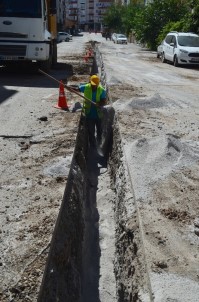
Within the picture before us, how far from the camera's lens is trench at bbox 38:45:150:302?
3789 millimetres

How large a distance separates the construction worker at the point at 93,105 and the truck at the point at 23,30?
5718 mm

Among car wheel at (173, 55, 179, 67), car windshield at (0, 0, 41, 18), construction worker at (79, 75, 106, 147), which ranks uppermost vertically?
car windshield at (0, 0, 41, 18)

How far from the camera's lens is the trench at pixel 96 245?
379cm

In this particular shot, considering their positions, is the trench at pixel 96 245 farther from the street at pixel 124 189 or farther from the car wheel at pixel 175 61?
the car wheel at pixel 175 61

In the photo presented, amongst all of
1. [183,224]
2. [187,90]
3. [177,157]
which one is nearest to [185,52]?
[187,90]

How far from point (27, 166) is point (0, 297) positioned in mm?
3061

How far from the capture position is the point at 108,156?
8.35 meters

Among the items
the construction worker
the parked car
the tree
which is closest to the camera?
the construction worker

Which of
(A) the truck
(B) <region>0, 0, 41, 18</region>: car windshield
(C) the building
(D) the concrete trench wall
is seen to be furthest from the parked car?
(C) the building

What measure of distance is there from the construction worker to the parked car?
12.4 meters

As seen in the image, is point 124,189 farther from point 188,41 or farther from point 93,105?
point 188,41

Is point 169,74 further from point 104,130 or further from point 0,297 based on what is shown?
point 0,297

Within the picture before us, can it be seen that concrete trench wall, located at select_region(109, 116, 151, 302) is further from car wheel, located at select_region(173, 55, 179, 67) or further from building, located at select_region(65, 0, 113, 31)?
building, located at select_region(65, 0, 113, 31)

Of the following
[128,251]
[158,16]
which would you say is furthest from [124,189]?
[158,16]
